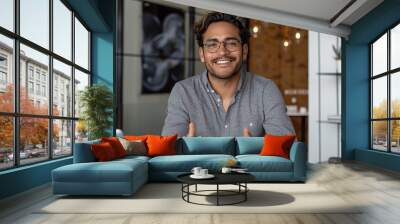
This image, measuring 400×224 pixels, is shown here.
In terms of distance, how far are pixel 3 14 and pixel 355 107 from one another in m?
7.59

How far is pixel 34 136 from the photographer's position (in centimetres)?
573

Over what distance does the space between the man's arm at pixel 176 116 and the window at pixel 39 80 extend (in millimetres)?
1721

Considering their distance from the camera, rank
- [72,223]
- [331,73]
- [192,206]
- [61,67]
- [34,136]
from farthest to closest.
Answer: [331,73]
[61,67]
[34,136]
[192,206]
[72,223]

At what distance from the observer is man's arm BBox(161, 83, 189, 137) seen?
825cm

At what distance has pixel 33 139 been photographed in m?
5.70

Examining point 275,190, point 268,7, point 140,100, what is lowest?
point 275,190

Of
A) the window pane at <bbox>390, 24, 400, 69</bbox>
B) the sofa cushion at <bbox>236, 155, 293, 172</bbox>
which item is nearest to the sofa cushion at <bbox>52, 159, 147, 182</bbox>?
the sofa cushion at <bbox>236, 155, 293, 172</bbox>

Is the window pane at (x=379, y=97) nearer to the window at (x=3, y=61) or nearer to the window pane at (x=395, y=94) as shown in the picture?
the window pane at (x=395, y=94)

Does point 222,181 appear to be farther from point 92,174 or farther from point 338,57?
point 338,57

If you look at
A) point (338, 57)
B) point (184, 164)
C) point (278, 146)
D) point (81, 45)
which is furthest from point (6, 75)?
point (338, 57)

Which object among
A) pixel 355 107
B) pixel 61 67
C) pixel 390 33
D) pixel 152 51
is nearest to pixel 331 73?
pixel 355 107

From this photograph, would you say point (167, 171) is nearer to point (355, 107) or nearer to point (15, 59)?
point (15, 59)

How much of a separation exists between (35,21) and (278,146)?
4.00 metres

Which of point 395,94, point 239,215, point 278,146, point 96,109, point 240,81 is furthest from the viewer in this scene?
point 240,81
